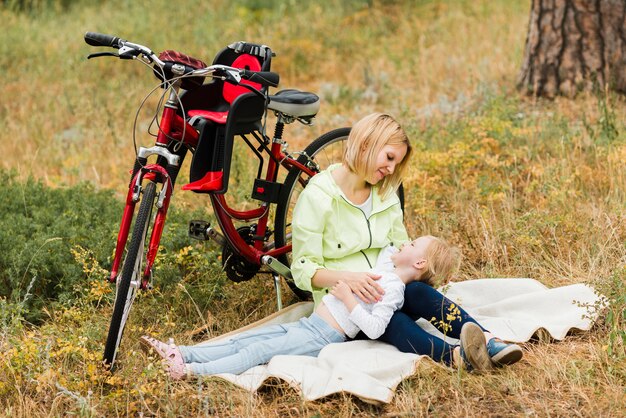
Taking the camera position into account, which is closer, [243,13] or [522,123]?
[522,123]

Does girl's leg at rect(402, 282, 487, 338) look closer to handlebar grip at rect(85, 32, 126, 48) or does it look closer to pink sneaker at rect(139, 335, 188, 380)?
pink sneaker at rect(139, 335, 188, 380)

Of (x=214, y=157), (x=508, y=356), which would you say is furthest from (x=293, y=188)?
(x=508, y=356)

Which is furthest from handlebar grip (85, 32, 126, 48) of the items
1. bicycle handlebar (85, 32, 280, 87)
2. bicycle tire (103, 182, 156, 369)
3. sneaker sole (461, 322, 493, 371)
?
sneaker sole (461, 322, 493, 371)

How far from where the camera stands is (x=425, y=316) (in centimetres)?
430

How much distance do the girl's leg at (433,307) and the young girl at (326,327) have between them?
0.17 ft

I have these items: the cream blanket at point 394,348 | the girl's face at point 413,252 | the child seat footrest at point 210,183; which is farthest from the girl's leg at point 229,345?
the child seat footrest at point 210,183

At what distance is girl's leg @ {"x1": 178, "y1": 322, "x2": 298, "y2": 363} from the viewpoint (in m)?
4.12

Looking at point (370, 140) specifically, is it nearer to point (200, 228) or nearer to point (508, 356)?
point (200, 228)

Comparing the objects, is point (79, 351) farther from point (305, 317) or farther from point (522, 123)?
point (522, 123)

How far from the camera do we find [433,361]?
402cm

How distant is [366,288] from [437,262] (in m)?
0.37

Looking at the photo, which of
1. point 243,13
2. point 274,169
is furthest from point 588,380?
point 243,13

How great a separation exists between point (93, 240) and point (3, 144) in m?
3.11

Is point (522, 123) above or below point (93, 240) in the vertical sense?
above
